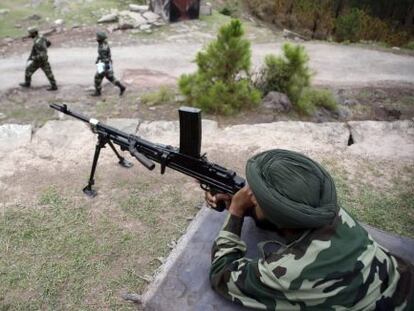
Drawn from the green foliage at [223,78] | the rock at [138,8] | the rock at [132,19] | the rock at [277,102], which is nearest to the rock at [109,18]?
the rock at [132,19]

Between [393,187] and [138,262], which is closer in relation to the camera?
[138,262]

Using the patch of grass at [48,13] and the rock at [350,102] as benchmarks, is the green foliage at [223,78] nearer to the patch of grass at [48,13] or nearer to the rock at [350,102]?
the rock at [350,102]

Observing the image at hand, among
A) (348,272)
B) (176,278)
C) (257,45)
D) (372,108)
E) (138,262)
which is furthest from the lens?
(257,45)

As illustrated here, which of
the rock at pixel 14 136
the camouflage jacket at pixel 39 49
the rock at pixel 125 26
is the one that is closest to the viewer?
the rock at pixel 14 136

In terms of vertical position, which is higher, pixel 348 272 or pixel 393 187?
pixel 348 272

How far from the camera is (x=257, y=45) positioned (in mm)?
13844

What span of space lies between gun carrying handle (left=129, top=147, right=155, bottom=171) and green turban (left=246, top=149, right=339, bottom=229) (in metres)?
1.38

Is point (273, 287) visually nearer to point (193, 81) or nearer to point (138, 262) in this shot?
point (138, 262)

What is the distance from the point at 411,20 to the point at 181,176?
21.3 m

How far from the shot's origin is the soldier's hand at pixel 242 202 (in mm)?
2789

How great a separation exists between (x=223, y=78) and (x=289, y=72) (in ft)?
4.50

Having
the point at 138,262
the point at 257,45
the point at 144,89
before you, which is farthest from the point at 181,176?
the point at 257,45

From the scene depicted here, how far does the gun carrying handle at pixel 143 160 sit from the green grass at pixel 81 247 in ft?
3.72

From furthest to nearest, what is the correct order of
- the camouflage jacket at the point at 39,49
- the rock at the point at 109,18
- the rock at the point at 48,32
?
the rock at the point at 109,18 → the rock at the point at 48,32 → the camouflage jacket at the point at 39,49
